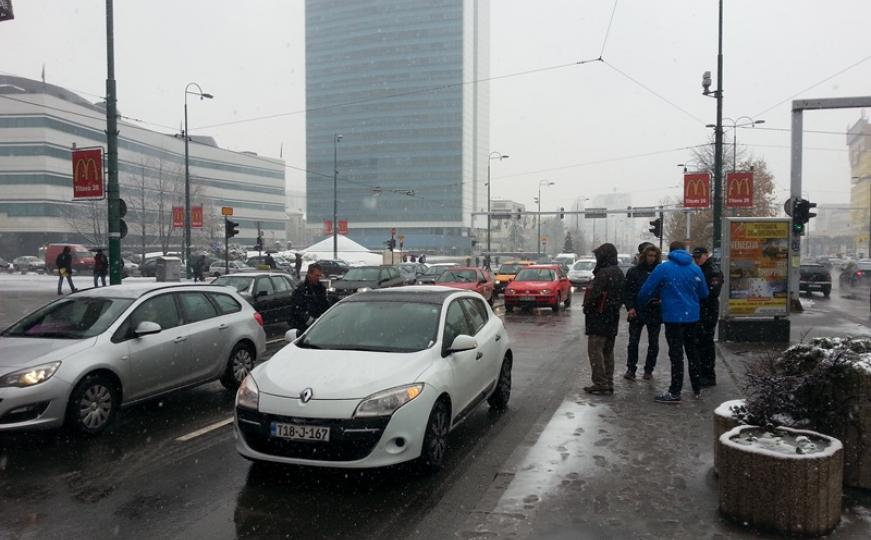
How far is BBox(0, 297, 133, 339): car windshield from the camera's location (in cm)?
652

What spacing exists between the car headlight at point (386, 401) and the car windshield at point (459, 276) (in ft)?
51.7

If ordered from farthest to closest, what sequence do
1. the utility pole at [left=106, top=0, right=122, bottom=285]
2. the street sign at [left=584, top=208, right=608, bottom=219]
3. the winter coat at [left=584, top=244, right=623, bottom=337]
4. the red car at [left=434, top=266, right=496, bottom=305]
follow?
the street sign at [left=584, top=208, right=608, bottom=219]
the red car at [left=434, top=266, right=496, bottom=305]
the utility pole at [left=106, top=0, right=122, bottom=285]
the winter coat at [left=584, top=244, right=623, bottom=337]

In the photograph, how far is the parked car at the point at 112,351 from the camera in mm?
5684

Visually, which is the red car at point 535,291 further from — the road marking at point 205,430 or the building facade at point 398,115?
the building facade at point 398,115

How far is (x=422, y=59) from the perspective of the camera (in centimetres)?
11219

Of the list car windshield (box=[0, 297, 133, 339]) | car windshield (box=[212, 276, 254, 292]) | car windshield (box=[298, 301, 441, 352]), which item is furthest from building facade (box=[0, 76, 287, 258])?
car windshield (box=[298, 301, 441, 352])

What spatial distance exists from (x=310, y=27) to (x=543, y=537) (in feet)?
407

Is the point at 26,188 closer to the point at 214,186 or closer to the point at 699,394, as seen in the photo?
the point at 214,186

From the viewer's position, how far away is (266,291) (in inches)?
560

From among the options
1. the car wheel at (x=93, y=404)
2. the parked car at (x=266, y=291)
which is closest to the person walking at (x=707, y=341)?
the car wheel at (x=93, y=404)

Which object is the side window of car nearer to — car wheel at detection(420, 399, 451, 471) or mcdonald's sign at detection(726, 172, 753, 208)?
car wheel at detection(420, 399, 451, 471)

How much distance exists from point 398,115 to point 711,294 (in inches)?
4520

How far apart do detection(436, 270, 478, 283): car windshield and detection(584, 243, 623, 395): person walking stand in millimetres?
12791

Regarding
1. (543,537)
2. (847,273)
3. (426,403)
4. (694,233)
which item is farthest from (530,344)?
(694,233)
